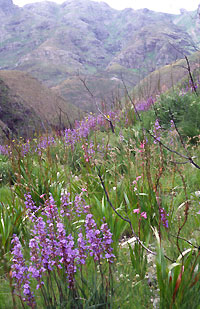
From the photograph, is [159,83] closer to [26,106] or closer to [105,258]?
[26,106]

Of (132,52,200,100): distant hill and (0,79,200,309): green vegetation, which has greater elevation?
(132,52,200,100): distant hill

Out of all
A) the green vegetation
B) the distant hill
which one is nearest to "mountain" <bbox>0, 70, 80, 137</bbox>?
the distant hill

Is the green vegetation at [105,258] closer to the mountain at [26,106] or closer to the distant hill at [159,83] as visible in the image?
the distant hill at [159,83]

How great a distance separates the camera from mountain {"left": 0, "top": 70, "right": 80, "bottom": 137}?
10.8 m

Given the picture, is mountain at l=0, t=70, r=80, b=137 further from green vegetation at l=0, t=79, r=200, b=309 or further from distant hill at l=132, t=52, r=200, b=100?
green vegetation at l=0, t=79, r=200, b=309

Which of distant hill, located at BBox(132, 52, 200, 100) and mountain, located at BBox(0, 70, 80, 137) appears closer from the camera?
distant hill, located at BBox(132, 52, 200, 100)

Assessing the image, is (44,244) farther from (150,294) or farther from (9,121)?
(9,121)

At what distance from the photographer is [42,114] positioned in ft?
41.6

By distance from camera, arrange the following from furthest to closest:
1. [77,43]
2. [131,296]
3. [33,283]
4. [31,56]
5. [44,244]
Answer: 1. [77,43]
2. [31,56]
3. [33,283]
4. [131,296]
5. [44,244]

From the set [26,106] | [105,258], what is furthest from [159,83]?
[105,258]

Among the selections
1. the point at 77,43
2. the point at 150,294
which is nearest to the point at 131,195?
the point at 150,294

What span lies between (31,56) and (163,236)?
152255 millimetres

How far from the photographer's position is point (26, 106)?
1210cm

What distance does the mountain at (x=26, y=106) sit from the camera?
1080 centimetres
